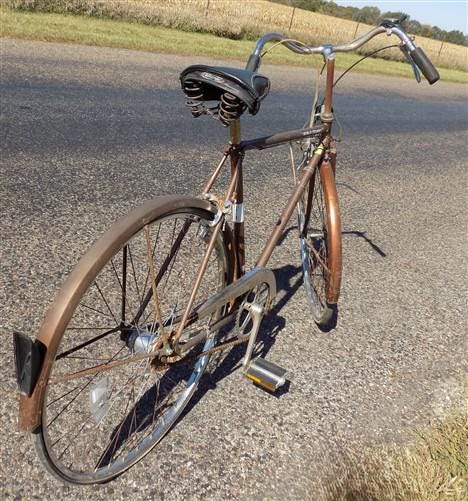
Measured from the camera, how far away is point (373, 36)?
285 centimetres

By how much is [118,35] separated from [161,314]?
487 inches

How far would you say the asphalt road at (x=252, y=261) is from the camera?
2314 millimetres

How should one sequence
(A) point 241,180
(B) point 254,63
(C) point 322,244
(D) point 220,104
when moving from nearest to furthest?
(D) point 220,104, (A) point 241,180, (B) point 254,63, (C) point 322,244

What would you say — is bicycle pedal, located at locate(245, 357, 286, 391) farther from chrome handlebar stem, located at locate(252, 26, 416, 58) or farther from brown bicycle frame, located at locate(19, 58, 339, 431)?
chrome handlebar stem, located at locate(252, 26, 416, 58)

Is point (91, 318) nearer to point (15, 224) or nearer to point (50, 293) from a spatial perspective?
point (50, 293)

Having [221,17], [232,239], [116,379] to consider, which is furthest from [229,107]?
[221,17]

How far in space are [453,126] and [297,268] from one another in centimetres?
924

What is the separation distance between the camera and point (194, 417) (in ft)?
8.27

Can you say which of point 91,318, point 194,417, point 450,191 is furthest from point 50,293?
point 450,191

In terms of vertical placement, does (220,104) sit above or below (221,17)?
above

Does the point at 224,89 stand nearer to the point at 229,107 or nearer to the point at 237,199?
the point at 229,107

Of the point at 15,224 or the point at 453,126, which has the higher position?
the point at 15,224

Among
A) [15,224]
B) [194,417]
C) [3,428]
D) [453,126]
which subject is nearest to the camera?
[3,428]

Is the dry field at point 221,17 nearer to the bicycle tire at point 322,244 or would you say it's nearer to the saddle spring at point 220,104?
the bicycle tire at point 322,244
